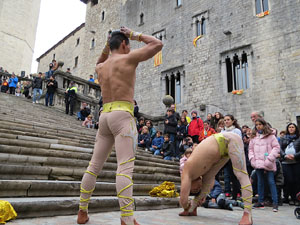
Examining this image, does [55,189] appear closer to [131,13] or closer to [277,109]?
[277,109]

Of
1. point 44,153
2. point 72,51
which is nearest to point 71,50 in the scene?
point 72,51

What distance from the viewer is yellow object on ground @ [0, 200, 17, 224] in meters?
2.46

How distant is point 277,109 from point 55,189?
1281 centimetres

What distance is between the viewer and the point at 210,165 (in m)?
3.66

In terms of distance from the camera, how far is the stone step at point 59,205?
2.83 meters

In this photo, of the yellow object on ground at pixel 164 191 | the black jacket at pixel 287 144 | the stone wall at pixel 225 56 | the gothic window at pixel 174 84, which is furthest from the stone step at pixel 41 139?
the gothic window at pixel 174 84

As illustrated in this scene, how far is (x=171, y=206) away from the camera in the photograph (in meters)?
4.67

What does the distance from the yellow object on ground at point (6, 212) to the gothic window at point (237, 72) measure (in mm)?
14739

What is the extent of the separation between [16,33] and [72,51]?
7.52 meters

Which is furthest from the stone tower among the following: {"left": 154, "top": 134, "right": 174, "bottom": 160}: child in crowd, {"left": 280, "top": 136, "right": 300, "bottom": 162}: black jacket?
{"left": 280, "top": 136, "right": 300, "bottom": 162}: black jacket

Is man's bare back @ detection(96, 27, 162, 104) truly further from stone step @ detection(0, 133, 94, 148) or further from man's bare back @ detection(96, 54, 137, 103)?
stone step @ detection(0, 133, 94, 148)

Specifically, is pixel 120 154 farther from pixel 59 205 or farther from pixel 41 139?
pixel 41 139

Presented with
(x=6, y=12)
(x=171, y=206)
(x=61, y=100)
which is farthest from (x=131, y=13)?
(x=171, y=206)

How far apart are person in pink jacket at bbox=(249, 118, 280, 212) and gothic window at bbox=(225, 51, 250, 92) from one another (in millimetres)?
10484
